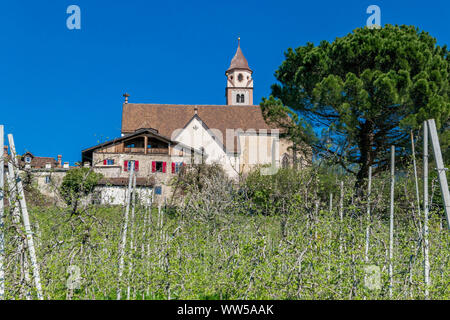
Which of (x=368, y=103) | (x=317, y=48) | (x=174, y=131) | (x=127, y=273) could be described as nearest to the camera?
(x=127, y=273)

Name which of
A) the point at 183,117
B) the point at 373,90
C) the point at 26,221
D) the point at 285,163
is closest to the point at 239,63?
the point at 183,117

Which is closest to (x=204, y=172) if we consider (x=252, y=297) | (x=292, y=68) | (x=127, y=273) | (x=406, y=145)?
(x=292, y=68)

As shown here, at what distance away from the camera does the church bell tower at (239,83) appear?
168 feet

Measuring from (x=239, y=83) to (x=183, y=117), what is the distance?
17.8 meters

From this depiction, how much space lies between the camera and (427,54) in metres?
12.4

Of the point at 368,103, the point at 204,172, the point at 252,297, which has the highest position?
the point at 368,103

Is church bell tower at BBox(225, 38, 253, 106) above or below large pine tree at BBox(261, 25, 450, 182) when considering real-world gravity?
above

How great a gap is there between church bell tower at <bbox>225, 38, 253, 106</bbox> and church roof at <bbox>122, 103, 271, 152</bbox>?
14.1 metres

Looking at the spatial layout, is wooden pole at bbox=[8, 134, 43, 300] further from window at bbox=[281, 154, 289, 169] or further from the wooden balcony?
the wooden balcony

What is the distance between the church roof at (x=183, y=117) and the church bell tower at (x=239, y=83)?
46.3ft

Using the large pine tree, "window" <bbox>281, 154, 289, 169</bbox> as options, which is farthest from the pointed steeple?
the large pine tree

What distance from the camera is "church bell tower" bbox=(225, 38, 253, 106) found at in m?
51.3
